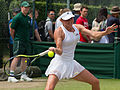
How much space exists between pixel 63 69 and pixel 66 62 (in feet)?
0.49

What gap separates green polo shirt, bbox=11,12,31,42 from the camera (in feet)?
26.2

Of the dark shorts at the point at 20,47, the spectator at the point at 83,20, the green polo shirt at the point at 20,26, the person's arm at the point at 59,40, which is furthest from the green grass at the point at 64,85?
the person's arm at the point at 59,40

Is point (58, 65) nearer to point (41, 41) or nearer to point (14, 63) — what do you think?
point (14, 63)

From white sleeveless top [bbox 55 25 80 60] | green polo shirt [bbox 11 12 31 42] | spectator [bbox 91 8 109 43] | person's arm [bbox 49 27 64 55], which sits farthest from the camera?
spectator [bbox 91 8 109 43]

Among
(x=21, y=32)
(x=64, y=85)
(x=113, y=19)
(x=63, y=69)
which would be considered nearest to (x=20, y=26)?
(x=21, y=32)

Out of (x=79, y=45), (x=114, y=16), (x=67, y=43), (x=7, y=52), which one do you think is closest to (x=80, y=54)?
(x=79, y=45)

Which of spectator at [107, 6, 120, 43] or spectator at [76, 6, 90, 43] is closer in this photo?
spectator at [76, 6, 90, 43]

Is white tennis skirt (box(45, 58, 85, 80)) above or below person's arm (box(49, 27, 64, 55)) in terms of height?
below

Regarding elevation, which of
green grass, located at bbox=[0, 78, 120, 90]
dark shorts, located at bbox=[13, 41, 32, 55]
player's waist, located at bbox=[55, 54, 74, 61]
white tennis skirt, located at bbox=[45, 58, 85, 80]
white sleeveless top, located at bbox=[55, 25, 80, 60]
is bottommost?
green grass, located at bbox=[0, 78, 120, 90]

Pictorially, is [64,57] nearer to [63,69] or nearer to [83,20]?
[63,69]

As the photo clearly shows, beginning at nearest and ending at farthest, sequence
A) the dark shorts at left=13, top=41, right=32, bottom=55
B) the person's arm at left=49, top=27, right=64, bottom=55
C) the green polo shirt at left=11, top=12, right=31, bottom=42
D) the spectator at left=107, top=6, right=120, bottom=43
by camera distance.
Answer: the person's arm at left=49, top=27, right=64, bottom=55, the green polo shirt at left=11, top=12, right=31, bottom=42, the dark shorts at left=13, top=41, right=32, bottom=55, the spectator at left=107, top=6, right=120, bottom=43

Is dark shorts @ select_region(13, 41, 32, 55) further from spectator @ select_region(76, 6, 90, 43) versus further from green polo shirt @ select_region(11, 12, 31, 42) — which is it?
spectator @ select_region(76, 6, 90, 43)

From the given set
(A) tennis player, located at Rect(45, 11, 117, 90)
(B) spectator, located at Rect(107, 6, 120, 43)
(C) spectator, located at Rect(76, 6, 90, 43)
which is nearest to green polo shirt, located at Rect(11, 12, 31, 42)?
(C) spectator, located at Rect(76, 6, 90, 43)

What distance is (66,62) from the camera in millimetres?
5125
